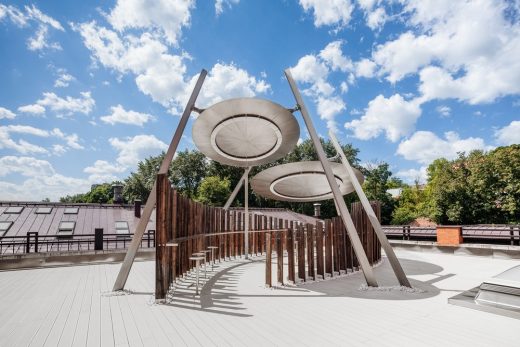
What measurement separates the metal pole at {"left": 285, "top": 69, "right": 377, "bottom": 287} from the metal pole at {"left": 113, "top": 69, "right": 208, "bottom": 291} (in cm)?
321

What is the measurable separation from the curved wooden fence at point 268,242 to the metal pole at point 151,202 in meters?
0.67

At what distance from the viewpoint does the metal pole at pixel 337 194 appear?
881 centimetres

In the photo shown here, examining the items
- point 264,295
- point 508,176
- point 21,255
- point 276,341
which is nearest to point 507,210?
point 508,176

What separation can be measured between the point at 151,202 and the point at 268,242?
3.56 m

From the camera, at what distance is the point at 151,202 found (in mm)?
9055

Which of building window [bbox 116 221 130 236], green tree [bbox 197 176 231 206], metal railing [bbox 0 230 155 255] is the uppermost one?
green tree [bbox 197 176 231 206]

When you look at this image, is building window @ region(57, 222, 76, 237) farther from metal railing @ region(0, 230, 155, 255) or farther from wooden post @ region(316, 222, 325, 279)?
wooden post @ region(316, 222, 325, 279)

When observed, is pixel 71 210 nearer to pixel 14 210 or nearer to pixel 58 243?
pixel 14 210

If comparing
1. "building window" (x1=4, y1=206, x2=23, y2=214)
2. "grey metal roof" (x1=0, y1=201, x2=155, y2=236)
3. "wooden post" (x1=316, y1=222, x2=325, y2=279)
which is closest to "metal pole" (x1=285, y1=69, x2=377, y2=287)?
"wooden post" (x1=316, y1=222, x2=325, y2=279)

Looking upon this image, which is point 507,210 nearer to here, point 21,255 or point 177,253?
point 177,253

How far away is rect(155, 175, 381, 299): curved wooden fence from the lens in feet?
25.3

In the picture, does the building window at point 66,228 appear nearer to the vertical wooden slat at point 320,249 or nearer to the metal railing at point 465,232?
the vertical wooden slat at point 320,249

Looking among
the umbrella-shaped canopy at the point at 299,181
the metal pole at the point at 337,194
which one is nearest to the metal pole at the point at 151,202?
the metal pole at the point at 337,194

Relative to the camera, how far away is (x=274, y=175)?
1539 centimetres
